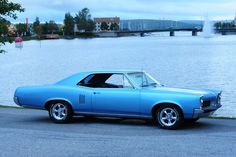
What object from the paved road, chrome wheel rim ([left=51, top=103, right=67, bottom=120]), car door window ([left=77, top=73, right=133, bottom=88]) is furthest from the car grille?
chrome wheel rim ([left=51, top=103, right=67, bottom=120])

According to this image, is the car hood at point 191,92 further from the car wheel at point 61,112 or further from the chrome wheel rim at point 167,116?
the car wheel at point 61,112

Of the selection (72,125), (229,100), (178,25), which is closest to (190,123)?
(72,125)

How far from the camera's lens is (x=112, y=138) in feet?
31.7

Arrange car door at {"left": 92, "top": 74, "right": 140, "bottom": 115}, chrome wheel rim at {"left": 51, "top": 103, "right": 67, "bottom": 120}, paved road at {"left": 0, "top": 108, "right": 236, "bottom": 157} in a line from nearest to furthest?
paved road at {"left": 0, "top": 108, "right": 236, "bottom": 157} → car door at {"left": 92, "top": 74, "right": 140, "bottom": 115} → chrome wheel rim at {"left": 51, "top": 103, "right": 67, "bottom": 120}

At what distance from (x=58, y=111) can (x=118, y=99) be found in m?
1.62

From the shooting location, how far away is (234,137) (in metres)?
9.60

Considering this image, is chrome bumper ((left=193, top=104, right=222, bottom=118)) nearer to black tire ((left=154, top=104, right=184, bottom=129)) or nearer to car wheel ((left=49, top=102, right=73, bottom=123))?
black tire ((left=154, top=104, right=184, bottom=129))

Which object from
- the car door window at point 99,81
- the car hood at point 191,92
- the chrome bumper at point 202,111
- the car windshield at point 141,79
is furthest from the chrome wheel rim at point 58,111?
the chrome bumper at point 202,111

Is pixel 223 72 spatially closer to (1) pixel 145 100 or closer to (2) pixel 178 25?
(1) pixel 145 100

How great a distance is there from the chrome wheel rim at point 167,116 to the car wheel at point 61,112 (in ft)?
7.46

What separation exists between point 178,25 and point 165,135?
627 ft

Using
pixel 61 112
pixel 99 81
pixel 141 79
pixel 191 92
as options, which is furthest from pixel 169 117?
pixel 61 112

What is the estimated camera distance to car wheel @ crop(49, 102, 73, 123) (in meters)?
11.8

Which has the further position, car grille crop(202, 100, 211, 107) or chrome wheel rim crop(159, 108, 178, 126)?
chrome wheel rim crop(159, 108, 178, 126)
